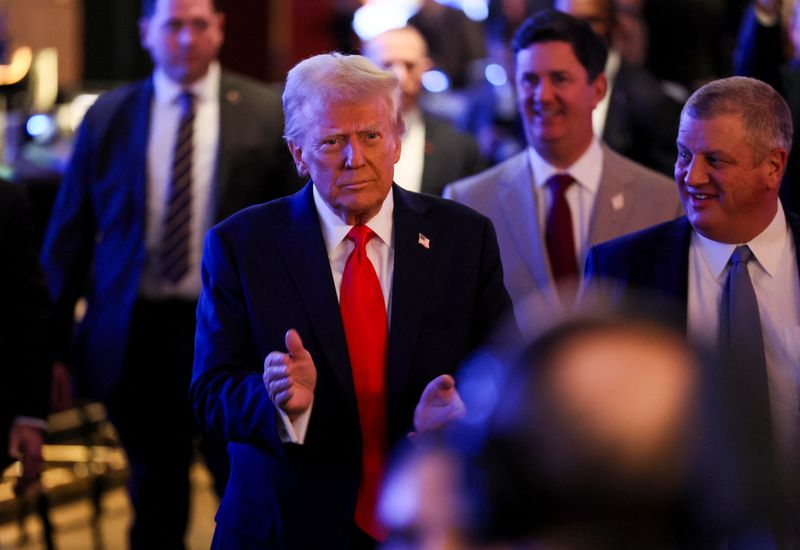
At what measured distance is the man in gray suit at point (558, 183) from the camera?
3.99m

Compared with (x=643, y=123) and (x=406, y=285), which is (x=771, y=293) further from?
(x=643, y=123)

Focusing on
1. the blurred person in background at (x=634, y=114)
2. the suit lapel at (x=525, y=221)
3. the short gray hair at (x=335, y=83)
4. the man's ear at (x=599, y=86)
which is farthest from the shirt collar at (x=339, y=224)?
the blurred person in background at (x=634, y=114)

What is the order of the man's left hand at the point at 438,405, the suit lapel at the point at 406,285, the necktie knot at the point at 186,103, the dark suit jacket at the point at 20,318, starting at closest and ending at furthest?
the man's left hand at the point at 438,405
the suit lapel at the point at 406,285
the dark suit jacket at the point at 20,318
the necktie knot at the point at 186,103

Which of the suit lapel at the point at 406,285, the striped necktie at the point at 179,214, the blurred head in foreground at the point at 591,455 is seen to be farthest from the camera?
the striped necktie at the point at 179,214

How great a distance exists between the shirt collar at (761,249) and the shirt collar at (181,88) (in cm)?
226

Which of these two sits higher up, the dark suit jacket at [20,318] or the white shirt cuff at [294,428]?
the white shirt cuff at [294,428]

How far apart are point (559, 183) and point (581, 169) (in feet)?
0.26

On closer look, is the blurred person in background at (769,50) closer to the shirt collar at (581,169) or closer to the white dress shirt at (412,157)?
the shirt collar at (581,169)

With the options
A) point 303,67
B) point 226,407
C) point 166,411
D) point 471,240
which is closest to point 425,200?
point 471,240

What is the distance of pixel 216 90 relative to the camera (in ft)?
16.1

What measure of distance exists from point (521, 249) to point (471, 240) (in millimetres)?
960

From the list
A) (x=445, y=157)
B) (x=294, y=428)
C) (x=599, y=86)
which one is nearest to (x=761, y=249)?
(x=294, y=428)

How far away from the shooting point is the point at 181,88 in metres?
4.86

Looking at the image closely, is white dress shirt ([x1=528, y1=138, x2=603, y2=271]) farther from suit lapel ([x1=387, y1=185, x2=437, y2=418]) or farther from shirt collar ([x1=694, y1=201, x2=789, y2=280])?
suit lapel ([x1=387, y1=185, x2=437, y2=418])
